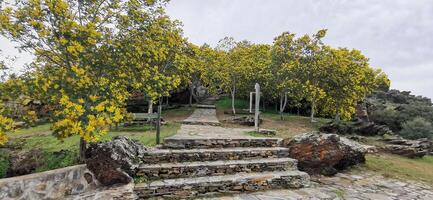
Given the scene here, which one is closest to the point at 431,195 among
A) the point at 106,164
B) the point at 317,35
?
the point at 106,164

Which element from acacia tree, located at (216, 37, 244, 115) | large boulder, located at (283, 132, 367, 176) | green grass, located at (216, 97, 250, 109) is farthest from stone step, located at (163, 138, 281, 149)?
green grass, located at (216, 97, 250, 109)

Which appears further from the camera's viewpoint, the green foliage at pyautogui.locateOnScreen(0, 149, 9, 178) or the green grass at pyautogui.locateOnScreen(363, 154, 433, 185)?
the green grass at pyautogui.locateOnScreen(363, 154, 433, 185)

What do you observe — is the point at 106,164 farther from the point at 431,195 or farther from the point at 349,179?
the point at 431,195

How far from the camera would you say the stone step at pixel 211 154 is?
5363 mm

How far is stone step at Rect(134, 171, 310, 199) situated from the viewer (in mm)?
4469

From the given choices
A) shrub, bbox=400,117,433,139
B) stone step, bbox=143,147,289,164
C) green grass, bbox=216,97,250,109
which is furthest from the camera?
green grass, bbox=216,97,250,109

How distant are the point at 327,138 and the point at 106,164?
5323 millimetres

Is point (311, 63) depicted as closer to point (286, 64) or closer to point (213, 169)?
point (286, 64)

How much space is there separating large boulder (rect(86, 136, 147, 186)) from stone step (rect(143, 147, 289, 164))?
579 millimetres

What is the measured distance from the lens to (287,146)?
673 centimetres

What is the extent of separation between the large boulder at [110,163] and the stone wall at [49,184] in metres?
0.20

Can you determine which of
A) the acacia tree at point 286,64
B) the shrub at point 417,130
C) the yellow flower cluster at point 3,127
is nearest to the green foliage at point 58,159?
the yellow flower cluster at point 3,127

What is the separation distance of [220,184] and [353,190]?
115 inches

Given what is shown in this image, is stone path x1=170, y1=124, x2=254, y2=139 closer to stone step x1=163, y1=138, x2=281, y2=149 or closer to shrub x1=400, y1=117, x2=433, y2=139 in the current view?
stone step x1=163, y1=138, x2=281, y2=149
